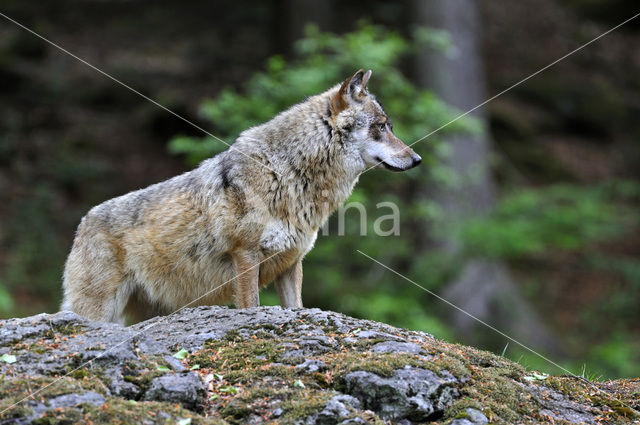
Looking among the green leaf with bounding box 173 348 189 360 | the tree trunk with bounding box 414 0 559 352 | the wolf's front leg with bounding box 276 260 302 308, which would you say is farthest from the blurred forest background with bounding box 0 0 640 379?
the green leaf with bounding box 173 348 189 360

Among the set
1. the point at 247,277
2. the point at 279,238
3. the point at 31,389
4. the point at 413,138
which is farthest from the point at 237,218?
the point at 413,138

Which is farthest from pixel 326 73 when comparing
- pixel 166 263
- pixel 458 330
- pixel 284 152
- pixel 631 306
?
pixel 631 306

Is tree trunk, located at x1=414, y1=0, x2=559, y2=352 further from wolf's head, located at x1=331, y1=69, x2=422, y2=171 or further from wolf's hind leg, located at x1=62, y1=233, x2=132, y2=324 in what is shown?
wolf's hind leg, located at x1=62, y1=233, x2=132, y2=324

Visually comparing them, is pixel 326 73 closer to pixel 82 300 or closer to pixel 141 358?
pixel 82 300

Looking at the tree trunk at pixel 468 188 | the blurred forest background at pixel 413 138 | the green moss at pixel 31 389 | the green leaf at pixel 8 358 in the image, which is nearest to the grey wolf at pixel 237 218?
the green leaf at pixel 8 358

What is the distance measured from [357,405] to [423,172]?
328 inches

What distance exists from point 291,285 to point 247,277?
2.23 ft

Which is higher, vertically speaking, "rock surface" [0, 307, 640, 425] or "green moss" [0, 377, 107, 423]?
"rock surface" [0, 307, 640, 425]

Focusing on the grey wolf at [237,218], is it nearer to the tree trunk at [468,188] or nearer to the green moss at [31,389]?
the green moss at [31,389]

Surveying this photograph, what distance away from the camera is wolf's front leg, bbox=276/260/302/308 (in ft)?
22.3

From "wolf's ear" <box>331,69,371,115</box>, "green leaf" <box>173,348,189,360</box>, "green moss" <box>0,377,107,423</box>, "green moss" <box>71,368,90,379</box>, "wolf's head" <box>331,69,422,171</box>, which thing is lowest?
"green moss" <box>0,377,107,423</box>

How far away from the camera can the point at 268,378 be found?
460 cm

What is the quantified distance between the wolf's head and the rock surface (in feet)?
6.24

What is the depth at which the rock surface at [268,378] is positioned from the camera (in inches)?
162
